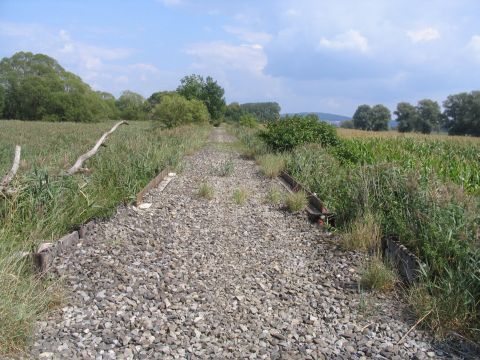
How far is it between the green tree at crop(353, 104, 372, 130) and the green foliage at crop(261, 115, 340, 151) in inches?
2860

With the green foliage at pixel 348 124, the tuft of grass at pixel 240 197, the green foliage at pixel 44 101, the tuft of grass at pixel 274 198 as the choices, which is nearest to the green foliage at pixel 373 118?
the green foliage at pixel 348 124

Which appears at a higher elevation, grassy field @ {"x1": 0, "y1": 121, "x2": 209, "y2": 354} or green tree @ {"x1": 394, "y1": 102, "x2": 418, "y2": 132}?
green tree @ {"x1": 394, "y1": 102, "x2": 418, "y2": 132}

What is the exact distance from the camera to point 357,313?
372cm

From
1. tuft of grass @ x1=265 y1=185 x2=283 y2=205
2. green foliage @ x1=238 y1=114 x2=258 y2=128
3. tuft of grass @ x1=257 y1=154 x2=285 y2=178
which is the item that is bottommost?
tuft of grass @ x1=265 y1=185 x2=283 y2=205

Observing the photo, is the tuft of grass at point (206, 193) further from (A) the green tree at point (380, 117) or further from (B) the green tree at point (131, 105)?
(B) the green tree at point (131, 105)

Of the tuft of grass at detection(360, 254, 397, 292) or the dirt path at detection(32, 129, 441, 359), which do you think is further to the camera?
the tuft of grass at detection(360, 254, 397, 292)

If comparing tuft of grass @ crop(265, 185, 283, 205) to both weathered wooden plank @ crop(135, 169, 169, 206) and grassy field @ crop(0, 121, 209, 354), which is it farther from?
grassy field @ crop(0, 121, 209, 354)

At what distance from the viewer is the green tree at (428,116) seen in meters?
74.5

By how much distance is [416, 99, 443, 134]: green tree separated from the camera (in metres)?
74.5

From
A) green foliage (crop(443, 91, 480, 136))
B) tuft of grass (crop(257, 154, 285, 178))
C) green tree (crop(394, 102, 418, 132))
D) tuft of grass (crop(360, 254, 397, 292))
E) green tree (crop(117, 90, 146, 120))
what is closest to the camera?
tuft of grass (crop(360, 254, 397, 292))

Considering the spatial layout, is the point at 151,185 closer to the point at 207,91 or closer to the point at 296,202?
the point at 296,202

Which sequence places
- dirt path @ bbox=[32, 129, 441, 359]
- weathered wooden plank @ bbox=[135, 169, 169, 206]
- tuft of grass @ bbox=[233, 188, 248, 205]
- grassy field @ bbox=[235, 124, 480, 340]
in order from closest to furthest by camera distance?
dirt path @ bbox=[32, 129, 441, 359]
grassy field @ bbox=[235, 124, 480, 340]
weathered wooden plank @ bbox=[135, 169, 169, 206]
tuft of grass @ bbox=[233, 188, 248, 205]

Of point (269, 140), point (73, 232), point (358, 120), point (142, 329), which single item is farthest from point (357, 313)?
point (358, 120)

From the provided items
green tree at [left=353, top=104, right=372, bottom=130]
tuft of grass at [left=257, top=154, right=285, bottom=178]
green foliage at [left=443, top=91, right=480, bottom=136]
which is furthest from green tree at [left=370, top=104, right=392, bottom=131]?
tuft of grass at [left=257, top=154, right=285, bottom=178]
